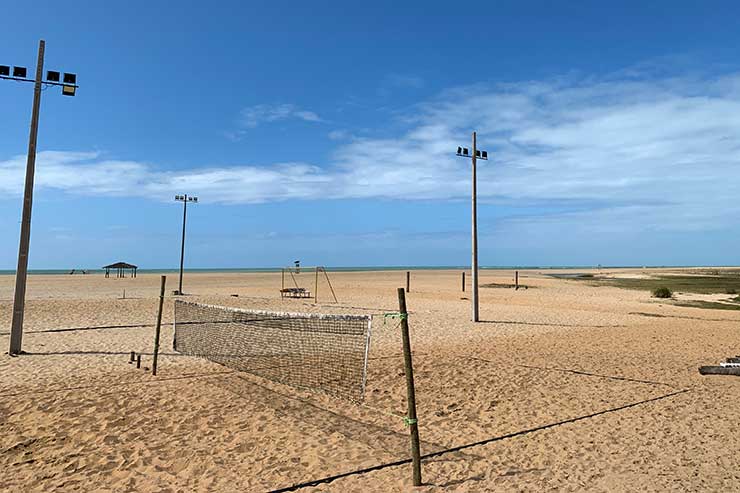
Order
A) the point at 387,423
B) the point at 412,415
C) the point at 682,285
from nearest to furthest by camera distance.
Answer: the point at 412,415
the point at 387,423
the point at 682,285

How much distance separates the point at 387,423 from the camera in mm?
6605

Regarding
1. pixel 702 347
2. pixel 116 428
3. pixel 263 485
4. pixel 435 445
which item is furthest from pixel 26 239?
pixel 702 347

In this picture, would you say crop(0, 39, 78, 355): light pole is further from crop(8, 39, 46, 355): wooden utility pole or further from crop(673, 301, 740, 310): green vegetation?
crop(673, 301, 740, 310): green vegetation

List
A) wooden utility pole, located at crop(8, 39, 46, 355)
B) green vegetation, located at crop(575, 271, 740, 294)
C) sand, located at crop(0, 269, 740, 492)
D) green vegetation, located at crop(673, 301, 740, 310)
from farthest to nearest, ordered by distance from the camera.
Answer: green vegetation, located at crop(575, 271, 740, 294) → green vegetation, located at crop(673, 301, 740, 310) → wooden utility pole, located at crop(8, 39, 46, 355) → sand, located at crop(0, 269, 740, 492)

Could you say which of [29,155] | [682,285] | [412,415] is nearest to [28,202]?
[29,155]

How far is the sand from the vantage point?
492 centimetres

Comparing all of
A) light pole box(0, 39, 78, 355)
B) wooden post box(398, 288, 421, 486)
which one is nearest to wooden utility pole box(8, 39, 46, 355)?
light pole box(0, 39, 78, 355)

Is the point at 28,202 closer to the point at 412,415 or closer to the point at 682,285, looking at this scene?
the point at 412,415

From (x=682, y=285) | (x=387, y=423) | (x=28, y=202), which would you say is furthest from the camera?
(x=682, y=285)

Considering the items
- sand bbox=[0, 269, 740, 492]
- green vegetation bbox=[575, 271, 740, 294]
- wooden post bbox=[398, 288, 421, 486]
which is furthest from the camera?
green vegetation bbox=[575, 271, 740, 294]

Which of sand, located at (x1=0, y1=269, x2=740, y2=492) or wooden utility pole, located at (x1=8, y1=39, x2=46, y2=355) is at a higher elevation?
wooden utility pole, located at (x1=8, y1=39, x2=46, y2=355)

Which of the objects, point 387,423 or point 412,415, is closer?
point 412,415

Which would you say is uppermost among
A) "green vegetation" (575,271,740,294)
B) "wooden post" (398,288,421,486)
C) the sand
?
"green vegetation" (575,271,740,294)

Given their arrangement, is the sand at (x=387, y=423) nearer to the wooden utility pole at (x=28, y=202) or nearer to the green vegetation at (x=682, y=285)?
the wooden utility pole at (x=28, y=202)
